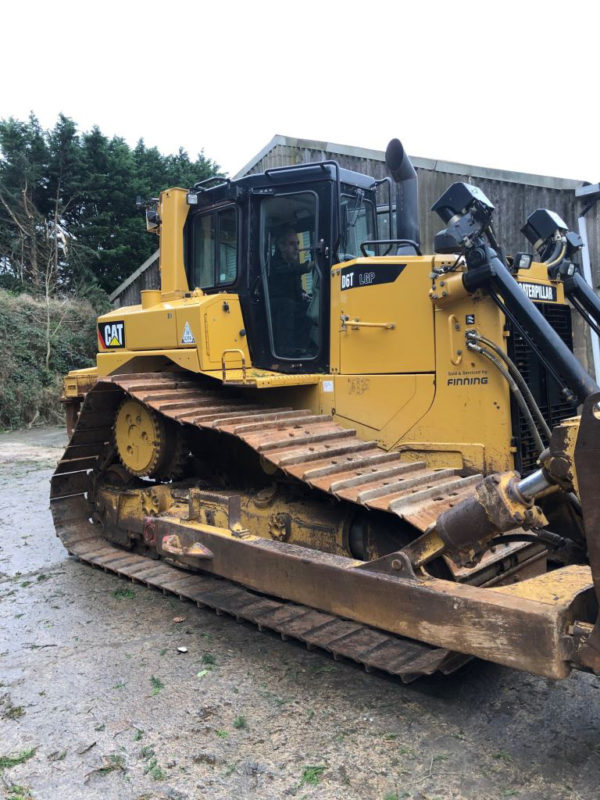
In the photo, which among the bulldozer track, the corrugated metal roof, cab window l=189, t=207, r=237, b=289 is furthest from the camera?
the corrugated metal roof

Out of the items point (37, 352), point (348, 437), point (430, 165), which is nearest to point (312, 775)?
point (348, 437)

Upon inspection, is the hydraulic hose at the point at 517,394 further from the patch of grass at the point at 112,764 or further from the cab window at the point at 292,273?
the patch of grass at the point at 112,764

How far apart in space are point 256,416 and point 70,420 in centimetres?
316

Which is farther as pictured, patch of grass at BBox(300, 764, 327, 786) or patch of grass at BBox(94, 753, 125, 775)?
patch of grass at BBox(94, 753, 125, 775)

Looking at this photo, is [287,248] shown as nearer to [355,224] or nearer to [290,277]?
[290,277]

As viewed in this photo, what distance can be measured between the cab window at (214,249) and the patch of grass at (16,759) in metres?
3.44

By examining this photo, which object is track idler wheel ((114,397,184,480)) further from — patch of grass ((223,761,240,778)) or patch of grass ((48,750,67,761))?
patch of grass ((223,761,240,778))

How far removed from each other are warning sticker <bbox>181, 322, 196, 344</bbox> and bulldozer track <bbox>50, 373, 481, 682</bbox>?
368 mm

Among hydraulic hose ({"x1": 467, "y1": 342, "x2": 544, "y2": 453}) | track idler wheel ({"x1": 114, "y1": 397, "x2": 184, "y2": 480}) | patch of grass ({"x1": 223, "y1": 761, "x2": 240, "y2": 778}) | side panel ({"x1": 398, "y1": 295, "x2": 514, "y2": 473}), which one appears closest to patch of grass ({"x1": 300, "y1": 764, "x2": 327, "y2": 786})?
patch of grass ({"x1": 223, "y1": 761, "x2": 240, "y2": 778})

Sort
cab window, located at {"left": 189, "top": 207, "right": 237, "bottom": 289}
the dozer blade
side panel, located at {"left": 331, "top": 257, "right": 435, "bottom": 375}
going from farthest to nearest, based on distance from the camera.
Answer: cab window, located at {"left": 189, "top": 207, "right": 237, "bottom": 289} < side panel, located at {"left": 331, "top": 257, "right": 435, "bottom": 375} < the dozer blade

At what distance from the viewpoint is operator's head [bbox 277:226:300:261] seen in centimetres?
491

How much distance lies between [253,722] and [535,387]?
102 inches

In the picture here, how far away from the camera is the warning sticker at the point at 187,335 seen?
16.1 ft

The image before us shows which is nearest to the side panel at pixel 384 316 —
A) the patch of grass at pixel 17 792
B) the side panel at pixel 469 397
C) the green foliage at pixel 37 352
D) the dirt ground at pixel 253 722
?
the side panel at pixel 469 397
